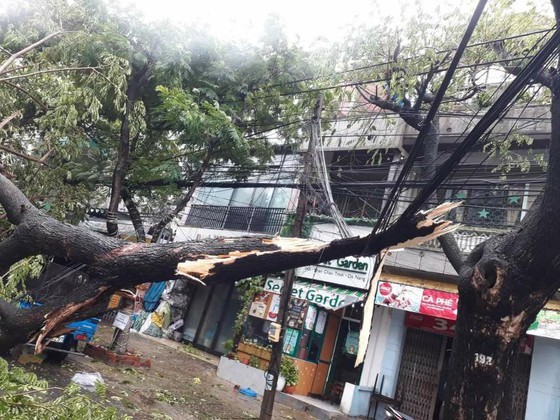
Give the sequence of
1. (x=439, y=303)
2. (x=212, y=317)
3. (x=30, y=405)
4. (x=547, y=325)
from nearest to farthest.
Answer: (x=30, y=405), (x=547, y=325), (x=439, y=303), (x=212, y=317)

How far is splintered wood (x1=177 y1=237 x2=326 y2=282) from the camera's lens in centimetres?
316

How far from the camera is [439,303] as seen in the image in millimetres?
8828

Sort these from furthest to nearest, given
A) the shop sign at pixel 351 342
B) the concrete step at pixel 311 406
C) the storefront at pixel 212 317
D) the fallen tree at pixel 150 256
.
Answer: the storefront at pixel 212 317
the shop sign at pixel 351 342
the concrete step at pixel 311 406
the fallen tree at pixel 150 256

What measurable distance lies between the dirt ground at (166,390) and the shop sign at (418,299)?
10.4ft

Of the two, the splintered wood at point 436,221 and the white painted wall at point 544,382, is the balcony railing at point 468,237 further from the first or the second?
the splintered wood at point 436,221

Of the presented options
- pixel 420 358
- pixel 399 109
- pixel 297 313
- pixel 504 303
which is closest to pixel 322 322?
pixel 297 313

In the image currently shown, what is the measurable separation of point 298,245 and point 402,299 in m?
6.92

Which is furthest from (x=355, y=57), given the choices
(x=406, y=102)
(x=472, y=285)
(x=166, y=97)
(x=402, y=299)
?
(x=472, y=285)

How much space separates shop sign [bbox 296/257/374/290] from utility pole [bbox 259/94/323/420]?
96.5 inches

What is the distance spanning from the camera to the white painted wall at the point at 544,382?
327 inches

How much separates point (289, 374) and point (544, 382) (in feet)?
18.0

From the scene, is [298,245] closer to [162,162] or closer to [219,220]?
[162,162]

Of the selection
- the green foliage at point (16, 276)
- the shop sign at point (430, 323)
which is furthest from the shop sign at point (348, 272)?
the green foliage at point (16, 276)

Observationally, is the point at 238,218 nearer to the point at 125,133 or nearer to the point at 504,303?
the point at 125,133
